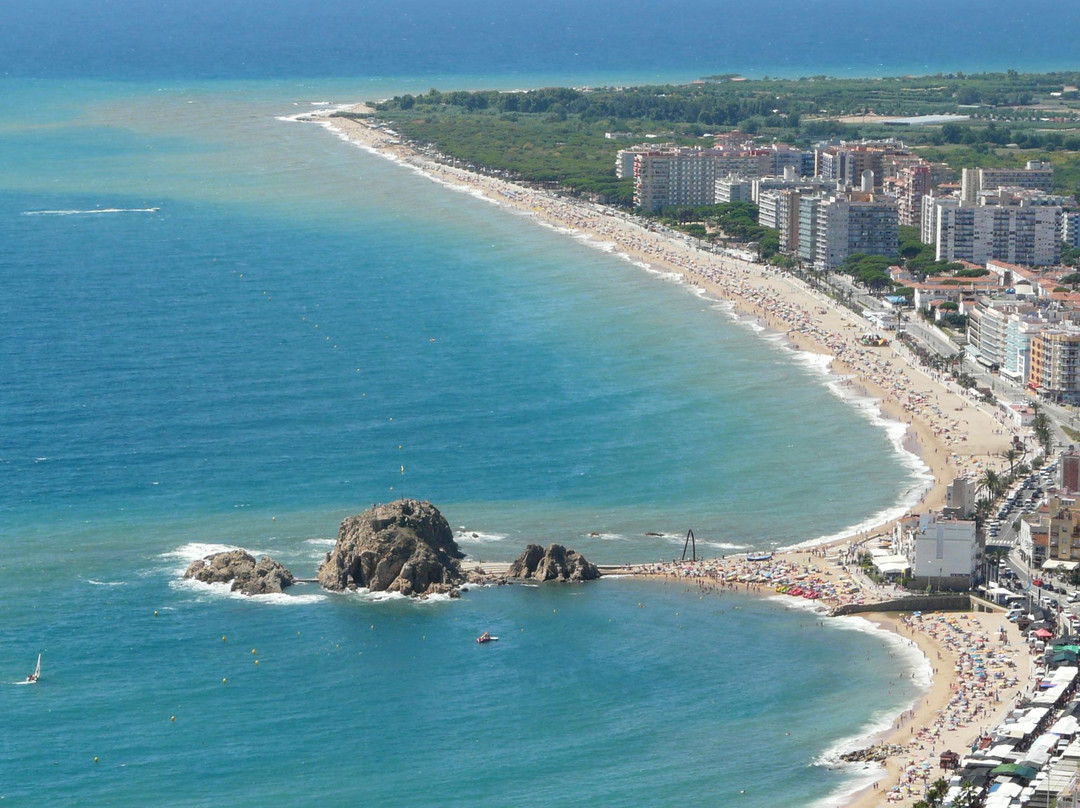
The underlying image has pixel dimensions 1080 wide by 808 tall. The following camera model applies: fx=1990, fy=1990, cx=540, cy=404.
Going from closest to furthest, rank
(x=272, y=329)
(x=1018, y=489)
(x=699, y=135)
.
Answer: (x=1018, y=489) < (x=272, y=329) < (x=699, y=135)

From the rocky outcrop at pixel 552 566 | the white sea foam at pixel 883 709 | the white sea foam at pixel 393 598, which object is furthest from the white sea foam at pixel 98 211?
the white sea foam at pixel 883 709

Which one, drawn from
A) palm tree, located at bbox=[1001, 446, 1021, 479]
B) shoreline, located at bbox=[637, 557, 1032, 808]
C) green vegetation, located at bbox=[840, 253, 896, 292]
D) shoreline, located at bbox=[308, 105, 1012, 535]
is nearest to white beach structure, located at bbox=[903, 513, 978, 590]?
shoreline, located at bbox=[637, 557, 1032, 808]

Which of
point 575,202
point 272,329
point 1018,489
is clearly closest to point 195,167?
point 575,202

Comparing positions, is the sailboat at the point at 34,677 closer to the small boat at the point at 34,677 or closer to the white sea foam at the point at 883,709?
the small boat at the point at 34,677

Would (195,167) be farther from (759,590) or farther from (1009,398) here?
(759,590)

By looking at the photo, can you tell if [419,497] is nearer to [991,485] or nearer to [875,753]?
[991,485]

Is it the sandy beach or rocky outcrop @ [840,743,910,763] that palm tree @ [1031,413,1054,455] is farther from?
rocky outcrop @ [840,743,910,763]
